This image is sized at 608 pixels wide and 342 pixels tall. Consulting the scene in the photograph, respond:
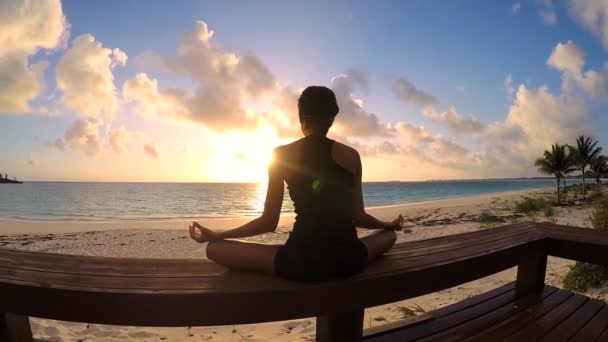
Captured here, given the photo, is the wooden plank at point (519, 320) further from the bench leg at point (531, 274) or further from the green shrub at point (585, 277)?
the green shrub at point (585, 277)

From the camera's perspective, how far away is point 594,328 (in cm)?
268

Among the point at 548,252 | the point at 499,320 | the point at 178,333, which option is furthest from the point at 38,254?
the point at 548,252

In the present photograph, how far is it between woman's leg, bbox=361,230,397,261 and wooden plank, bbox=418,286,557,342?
0.81 metres

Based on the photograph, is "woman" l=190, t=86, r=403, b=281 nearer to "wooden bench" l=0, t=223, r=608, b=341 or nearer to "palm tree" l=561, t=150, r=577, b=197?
"wooden bench" l=0, t=223, r=608, b=341

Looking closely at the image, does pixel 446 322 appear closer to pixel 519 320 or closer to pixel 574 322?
pixel 519 320

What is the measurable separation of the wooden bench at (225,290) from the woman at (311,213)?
8cm

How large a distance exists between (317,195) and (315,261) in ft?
1.14

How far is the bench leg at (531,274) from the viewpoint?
3.34 m

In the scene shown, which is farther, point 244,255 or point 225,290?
point 244,255

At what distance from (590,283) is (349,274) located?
18.8ft

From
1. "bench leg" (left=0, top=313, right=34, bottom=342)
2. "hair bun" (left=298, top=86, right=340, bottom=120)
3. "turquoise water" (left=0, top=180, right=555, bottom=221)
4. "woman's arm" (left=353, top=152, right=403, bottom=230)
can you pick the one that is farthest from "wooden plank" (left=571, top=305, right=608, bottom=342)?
"turquoise water" (left=0, top=180, right=555, bottom=221)

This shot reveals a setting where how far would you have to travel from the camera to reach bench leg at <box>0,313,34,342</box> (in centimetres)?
207

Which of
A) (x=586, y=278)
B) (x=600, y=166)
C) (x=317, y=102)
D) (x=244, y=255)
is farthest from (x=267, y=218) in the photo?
(x=600, y=166)

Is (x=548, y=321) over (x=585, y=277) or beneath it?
over
